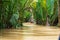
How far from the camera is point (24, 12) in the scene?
1238 cm

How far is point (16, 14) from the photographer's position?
425 inches

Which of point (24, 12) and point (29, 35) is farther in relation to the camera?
point (24, 12)

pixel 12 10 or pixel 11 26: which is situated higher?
pixel 12 10

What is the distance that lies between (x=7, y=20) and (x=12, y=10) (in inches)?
22.5

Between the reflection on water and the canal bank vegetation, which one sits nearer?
the reflection on water

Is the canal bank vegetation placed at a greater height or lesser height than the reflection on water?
greater

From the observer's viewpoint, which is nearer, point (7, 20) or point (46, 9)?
point (7, 20)

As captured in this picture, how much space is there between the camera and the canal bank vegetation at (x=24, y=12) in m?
10.5

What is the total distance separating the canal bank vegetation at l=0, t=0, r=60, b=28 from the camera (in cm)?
1049

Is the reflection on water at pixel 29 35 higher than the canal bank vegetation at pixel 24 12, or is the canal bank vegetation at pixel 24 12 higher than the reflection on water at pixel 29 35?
the canal bank vegetation at pixel 24 12

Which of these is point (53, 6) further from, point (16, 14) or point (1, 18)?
point (1, 18)

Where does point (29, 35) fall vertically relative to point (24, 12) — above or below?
below

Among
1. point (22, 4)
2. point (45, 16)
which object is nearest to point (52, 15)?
point (45, 16)

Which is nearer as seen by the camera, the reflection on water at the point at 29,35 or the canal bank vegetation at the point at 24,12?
the reflection on water at the point at 29,35
